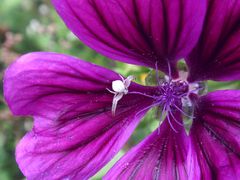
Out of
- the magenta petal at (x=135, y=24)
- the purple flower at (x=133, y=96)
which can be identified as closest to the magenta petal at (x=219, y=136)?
the purple flower at (x=133, y=96)

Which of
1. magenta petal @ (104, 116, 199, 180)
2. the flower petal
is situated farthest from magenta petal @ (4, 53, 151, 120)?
magenta petal @ (104, 116, 199, 180)

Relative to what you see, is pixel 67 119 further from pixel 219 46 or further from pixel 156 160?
pixel 219 46

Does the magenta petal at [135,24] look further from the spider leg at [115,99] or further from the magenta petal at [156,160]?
the magenta petal at [156,160]

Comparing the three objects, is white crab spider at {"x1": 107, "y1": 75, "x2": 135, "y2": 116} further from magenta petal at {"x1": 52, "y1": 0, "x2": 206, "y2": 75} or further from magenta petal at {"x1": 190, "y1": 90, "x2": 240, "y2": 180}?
magenta petal at {"x1": 190, "y1": 90, "x2": 240, "y2": 180}

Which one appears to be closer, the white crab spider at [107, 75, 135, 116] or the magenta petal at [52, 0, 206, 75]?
the magenta petal at [52, 0, 206, 75]

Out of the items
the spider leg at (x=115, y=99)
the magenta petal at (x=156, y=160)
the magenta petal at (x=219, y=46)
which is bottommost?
the magenta petal at (x=156, y=160)

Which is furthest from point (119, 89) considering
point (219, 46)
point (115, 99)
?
point (219, 46)
